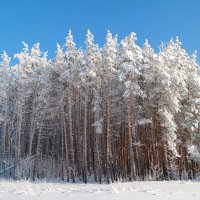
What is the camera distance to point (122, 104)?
37719 millimetres

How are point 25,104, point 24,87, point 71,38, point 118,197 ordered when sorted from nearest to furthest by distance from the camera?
point 118,197
point 71,38
point 24,87
point 25,104

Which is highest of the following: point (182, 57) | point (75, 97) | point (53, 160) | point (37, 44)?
point (37, 44)

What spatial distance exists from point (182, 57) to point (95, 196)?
27856 mm

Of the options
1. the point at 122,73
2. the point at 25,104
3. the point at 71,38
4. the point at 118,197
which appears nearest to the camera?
the point at 118,197

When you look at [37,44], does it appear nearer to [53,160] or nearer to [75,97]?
[75,97]

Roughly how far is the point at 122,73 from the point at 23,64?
1607 cm

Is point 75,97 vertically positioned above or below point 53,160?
above

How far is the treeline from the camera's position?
34188mm

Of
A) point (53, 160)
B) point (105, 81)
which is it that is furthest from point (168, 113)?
point (53, 160)

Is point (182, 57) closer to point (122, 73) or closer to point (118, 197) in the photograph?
point (122, 73)

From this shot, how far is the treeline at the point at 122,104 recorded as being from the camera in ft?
112

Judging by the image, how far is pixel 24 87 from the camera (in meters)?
43.9

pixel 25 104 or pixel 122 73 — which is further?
pixel 25 104

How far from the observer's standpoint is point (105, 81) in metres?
36.1
